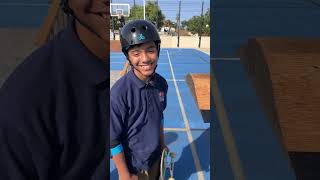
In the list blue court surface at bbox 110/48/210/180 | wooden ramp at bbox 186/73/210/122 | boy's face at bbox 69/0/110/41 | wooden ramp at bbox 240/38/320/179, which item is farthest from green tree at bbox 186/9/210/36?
wooden ramp at bbox 240/38/320/179

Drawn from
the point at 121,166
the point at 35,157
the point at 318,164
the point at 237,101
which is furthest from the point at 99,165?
the point at 237,101

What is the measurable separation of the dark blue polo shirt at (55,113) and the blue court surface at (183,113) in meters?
0.12

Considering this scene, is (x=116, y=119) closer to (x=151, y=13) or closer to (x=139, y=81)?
(x=139, y=81)

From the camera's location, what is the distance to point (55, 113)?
1106mm

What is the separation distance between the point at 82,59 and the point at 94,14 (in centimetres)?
16

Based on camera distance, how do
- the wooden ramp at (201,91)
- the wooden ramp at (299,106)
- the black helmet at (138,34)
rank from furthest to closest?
the wooden ramp at (299,106), the wooden ramp at (201,91), the black helmet at (138,34)

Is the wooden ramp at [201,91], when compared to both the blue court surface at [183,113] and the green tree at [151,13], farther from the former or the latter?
the green tree at [151,13]

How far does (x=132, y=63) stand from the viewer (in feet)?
4.09

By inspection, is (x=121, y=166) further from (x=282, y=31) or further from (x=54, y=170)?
(x=282, y=31)

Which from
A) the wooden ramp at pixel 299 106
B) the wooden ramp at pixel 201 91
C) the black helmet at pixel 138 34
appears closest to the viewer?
the black helmet at pixel 138 34

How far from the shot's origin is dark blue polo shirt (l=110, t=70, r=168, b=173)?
1.25 metres

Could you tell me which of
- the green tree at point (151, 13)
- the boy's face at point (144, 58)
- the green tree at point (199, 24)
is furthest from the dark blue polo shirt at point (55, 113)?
the green tree at point (199, 24)

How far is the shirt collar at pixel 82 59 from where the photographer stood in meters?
1.17

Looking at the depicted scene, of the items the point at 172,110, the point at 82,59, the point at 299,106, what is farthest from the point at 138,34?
the point at 299,106
